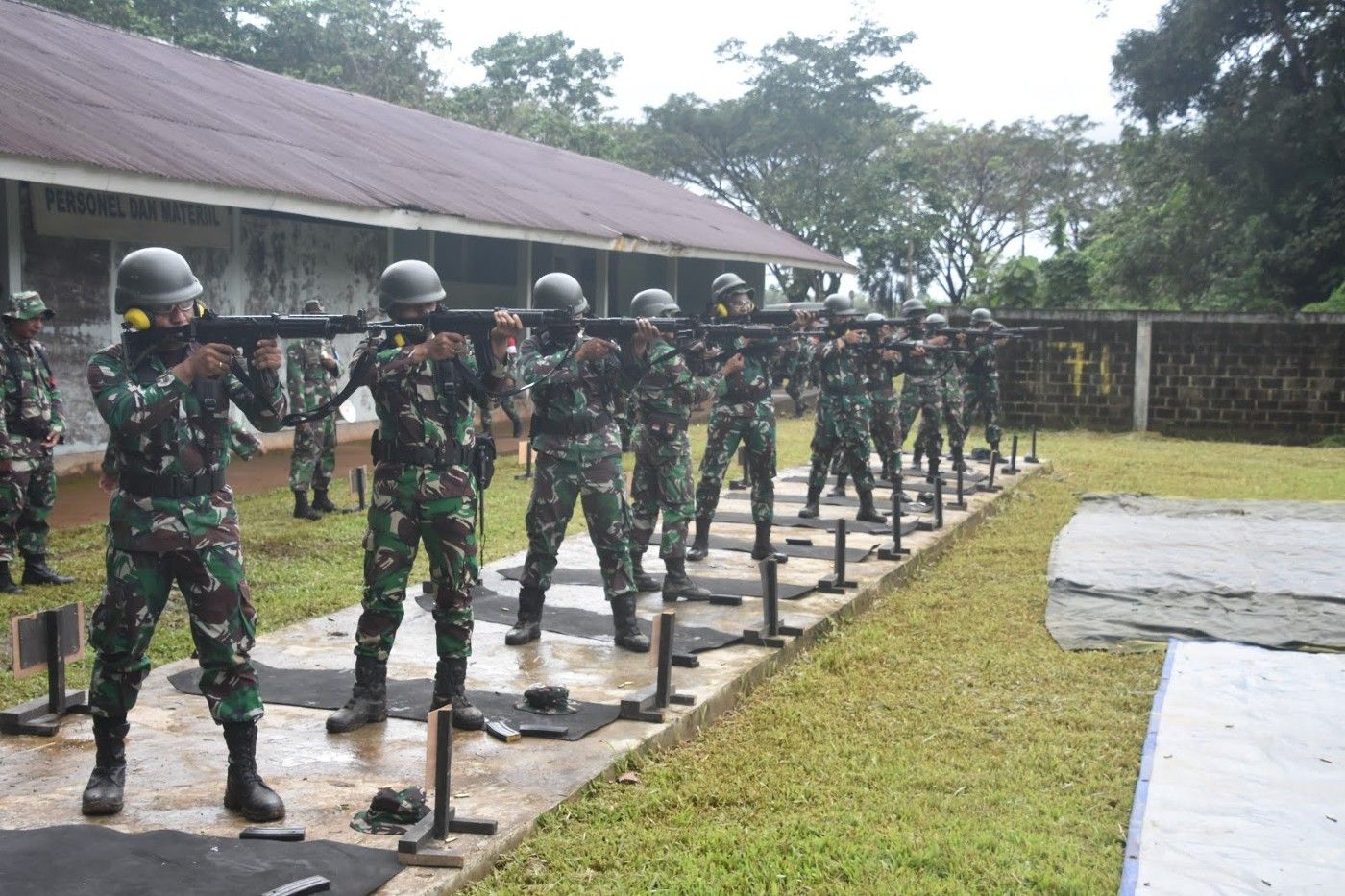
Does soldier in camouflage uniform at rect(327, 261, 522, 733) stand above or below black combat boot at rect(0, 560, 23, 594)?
above

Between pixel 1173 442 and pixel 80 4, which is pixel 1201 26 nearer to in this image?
pixel 1173 442

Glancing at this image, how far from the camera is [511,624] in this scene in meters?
7.48

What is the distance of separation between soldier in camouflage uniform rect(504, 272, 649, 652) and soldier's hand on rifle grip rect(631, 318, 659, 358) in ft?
0.59

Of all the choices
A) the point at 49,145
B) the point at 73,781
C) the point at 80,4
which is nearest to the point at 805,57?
the point at 80,4

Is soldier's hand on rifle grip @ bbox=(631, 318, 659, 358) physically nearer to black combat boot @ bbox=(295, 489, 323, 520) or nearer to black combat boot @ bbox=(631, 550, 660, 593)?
black combat boot @ bbox=(631, 550, 660, 593)

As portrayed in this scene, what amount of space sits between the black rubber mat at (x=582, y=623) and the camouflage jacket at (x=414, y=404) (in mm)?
1624

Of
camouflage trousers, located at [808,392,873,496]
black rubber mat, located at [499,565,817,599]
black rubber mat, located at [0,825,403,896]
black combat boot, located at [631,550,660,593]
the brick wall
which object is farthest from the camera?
the brick wall

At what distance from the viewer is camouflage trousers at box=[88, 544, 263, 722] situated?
4457 mm

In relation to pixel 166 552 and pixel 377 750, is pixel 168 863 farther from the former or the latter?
pixel 377 750

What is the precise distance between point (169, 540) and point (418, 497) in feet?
3.78

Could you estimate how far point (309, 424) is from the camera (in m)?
11.1

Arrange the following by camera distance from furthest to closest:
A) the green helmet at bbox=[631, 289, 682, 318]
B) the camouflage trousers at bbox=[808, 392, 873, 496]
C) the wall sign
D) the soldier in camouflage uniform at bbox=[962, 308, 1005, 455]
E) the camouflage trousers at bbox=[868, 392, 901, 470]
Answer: the soldier in camouflage uniform at bbox=[962, 308, 1005, 455], the camouflage trousers at bbox=[868, 392, 901, 470], the wall sign, the camouflage trousers at bbox=[808, 392, 873, 496], the green helmet at bbox=[631, 289, 682, 318]

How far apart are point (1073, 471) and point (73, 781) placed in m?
13.7

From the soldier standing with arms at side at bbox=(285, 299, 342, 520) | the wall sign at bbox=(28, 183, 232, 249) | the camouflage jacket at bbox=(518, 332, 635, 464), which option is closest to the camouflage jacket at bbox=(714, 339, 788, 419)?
the camouflage jacket at bbox=(518, 332, 635, 464)
